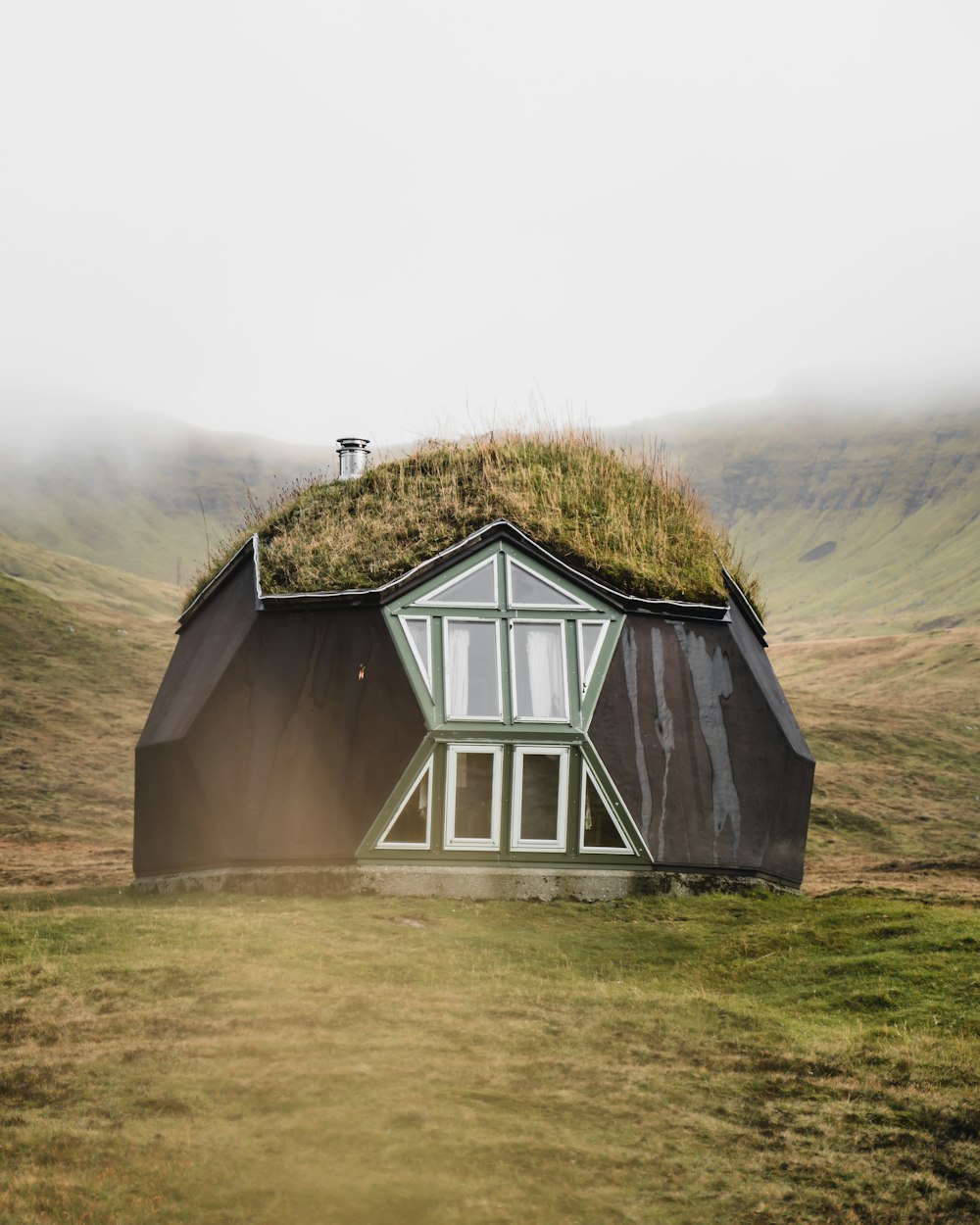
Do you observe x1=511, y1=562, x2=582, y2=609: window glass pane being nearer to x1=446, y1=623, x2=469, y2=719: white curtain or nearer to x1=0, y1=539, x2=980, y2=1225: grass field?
x1=446, y1=623, x2=469, y2=719: white curtain

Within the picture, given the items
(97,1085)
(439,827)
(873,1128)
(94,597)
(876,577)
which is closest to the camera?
(873,1128)

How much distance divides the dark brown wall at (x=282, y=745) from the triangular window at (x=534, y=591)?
1907mm

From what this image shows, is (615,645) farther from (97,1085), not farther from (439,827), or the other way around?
(97,1085)

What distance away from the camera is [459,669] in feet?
58.1

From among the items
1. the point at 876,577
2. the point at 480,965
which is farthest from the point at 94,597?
the point at 876,577

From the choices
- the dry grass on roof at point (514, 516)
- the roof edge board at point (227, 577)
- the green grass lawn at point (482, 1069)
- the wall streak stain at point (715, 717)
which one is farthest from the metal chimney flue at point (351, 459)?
the green grass lawn at point (482, 1069)

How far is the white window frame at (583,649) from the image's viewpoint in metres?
17.9

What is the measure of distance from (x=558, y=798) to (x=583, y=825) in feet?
1.60

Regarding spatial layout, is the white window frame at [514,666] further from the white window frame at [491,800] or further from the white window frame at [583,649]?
the white window frame at [491,800]

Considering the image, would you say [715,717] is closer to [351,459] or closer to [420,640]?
[420,640]

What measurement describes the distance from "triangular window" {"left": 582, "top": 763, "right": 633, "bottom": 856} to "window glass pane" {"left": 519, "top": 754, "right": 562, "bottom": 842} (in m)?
0.38

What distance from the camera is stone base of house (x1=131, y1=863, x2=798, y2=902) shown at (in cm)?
1706

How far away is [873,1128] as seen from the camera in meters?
9.02

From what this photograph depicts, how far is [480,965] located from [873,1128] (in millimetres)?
5296
